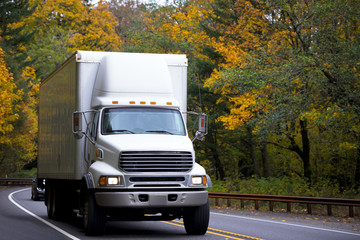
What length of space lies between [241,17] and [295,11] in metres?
5.99

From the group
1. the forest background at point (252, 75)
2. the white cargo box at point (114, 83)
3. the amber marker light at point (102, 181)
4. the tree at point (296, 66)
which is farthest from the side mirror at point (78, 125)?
the tree at point (296, 66)

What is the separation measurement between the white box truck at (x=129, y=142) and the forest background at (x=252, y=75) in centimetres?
890

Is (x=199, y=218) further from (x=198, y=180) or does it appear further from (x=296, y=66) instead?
(x=296, y=66)

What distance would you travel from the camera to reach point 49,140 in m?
17.8

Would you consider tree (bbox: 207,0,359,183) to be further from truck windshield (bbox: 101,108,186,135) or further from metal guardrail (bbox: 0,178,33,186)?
metal guardrail (bbox: 0,178,33,186)

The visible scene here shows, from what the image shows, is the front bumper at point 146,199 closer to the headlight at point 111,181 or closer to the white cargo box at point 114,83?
the headlight at point 111,181

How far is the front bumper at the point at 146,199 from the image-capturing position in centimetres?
1205

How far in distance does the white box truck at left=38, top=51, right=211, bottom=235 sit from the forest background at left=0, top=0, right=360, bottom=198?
29.2 ft

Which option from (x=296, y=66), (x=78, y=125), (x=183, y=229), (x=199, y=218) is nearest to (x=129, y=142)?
(x=78, y=125)

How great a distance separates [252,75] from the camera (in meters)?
25.0

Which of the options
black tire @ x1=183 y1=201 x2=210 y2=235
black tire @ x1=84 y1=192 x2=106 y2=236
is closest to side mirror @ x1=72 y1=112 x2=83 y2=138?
black tire @ x1=84 y1=192 x2=106 y2=236

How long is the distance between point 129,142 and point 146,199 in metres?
1.27

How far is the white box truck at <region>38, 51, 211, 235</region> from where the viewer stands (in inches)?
485

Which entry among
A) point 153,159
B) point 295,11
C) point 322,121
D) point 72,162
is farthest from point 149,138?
point 295,11
